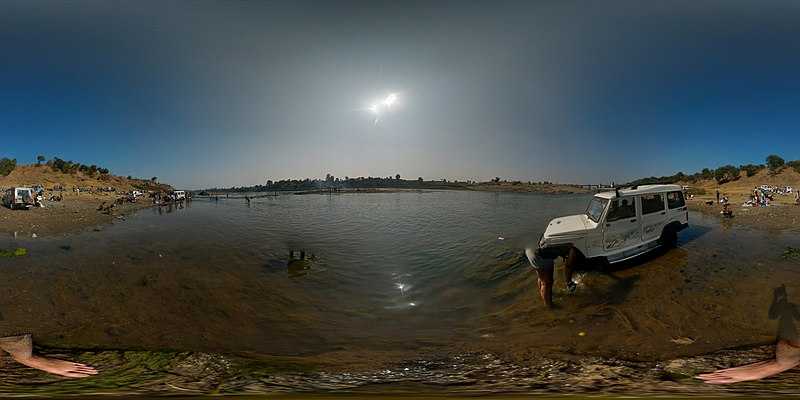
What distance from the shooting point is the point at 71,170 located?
6950 centimetres

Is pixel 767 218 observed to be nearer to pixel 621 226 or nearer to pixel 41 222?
pixel 621 226

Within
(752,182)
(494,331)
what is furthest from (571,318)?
(752,182)

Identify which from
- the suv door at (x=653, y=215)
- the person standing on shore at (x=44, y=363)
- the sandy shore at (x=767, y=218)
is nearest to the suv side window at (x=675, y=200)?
the suv door at (x=653, y=215)

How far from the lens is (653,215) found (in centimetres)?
1047

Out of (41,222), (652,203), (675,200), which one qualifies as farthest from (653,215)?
(41,222)

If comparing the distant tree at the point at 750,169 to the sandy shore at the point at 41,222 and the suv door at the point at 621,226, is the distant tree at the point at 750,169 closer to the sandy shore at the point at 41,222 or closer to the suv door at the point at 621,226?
the suv door at the point at 621,226

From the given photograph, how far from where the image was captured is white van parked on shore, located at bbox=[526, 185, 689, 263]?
908 centimetres

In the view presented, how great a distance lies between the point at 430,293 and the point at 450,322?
7.51ft

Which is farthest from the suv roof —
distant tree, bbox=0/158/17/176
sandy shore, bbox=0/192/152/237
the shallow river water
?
distant tree, bbox=0/158/17/176

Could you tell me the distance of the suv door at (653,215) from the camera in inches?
403

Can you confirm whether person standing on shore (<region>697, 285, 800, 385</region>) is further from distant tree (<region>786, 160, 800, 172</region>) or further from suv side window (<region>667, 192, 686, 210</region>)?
distant tree (<region>786, 160, 800, 172</region>)

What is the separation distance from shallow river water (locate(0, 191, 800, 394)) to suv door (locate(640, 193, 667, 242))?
0.97 m

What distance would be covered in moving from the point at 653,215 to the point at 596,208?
2500 millimetres

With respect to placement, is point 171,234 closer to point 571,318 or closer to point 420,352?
point 420,352
